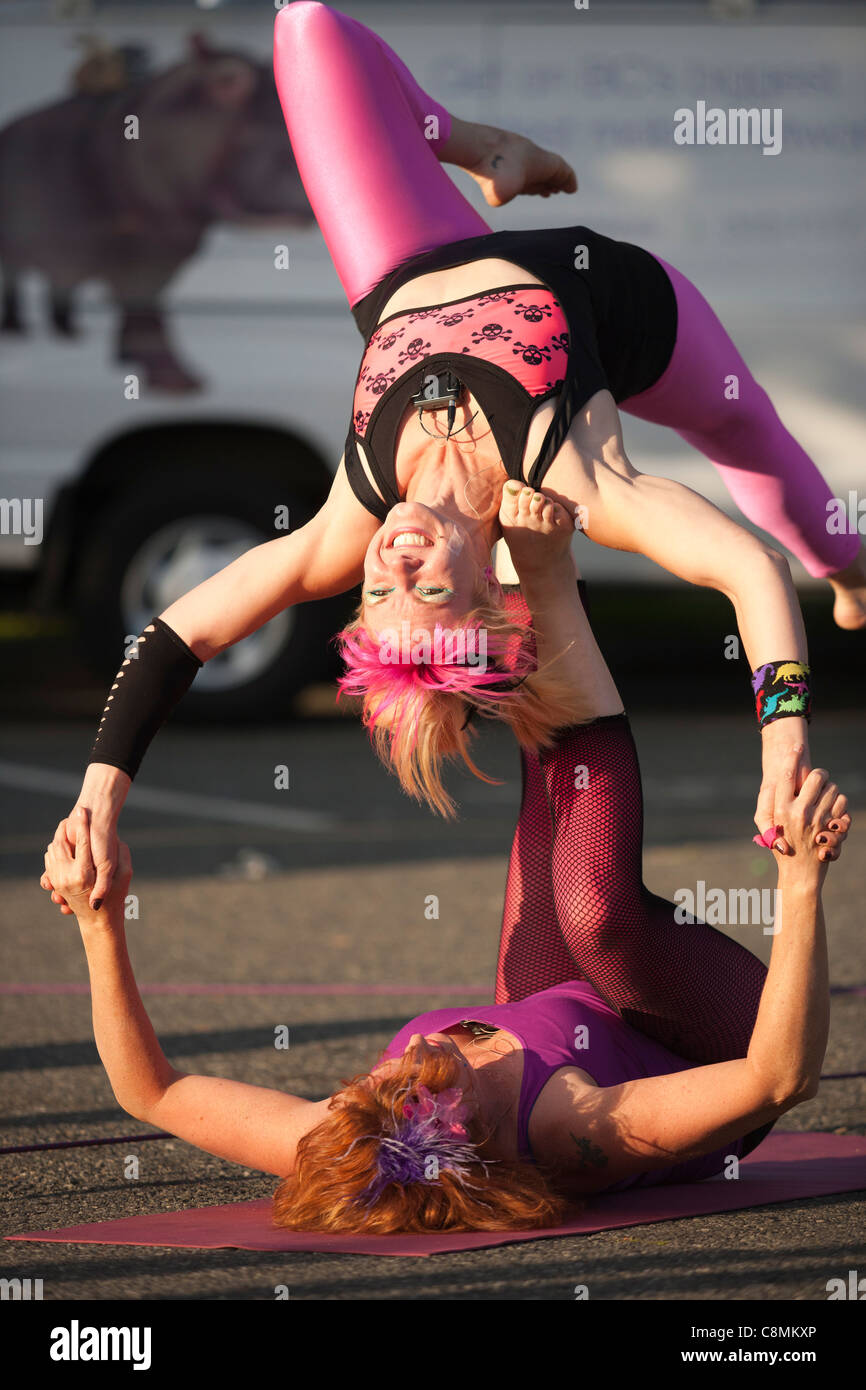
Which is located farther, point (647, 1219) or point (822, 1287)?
point (647, 1219)

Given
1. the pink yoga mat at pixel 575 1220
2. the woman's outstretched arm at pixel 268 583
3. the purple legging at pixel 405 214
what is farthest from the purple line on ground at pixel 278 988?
the woman's outstretched arm at pixel 268 583

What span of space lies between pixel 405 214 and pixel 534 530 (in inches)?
44.9

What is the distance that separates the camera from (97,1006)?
3150mm

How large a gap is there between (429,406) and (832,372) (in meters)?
5.48

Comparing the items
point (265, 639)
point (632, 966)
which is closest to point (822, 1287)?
point (632, 966)

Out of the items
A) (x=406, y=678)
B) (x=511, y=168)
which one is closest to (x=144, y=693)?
A: (x=406, y=678)

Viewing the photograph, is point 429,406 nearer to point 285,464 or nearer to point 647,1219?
point 647,1219

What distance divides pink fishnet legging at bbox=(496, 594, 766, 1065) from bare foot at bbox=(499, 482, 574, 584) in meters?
0.08

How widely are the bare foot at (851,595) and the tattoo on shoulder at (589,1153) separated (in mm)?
1623

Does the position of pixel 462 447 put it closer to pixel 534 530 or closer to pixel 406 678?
pixel 534 530

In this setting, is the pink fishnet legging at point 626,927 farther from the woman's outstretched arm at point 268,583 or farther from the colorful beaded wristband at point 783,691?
the colorful beaded wristband at point 783,691

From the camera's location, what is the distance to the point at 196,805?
7629mm

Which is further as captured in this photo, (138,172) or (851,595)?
(138,172)

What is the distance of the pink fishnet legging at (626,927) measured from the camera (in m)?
3.26
